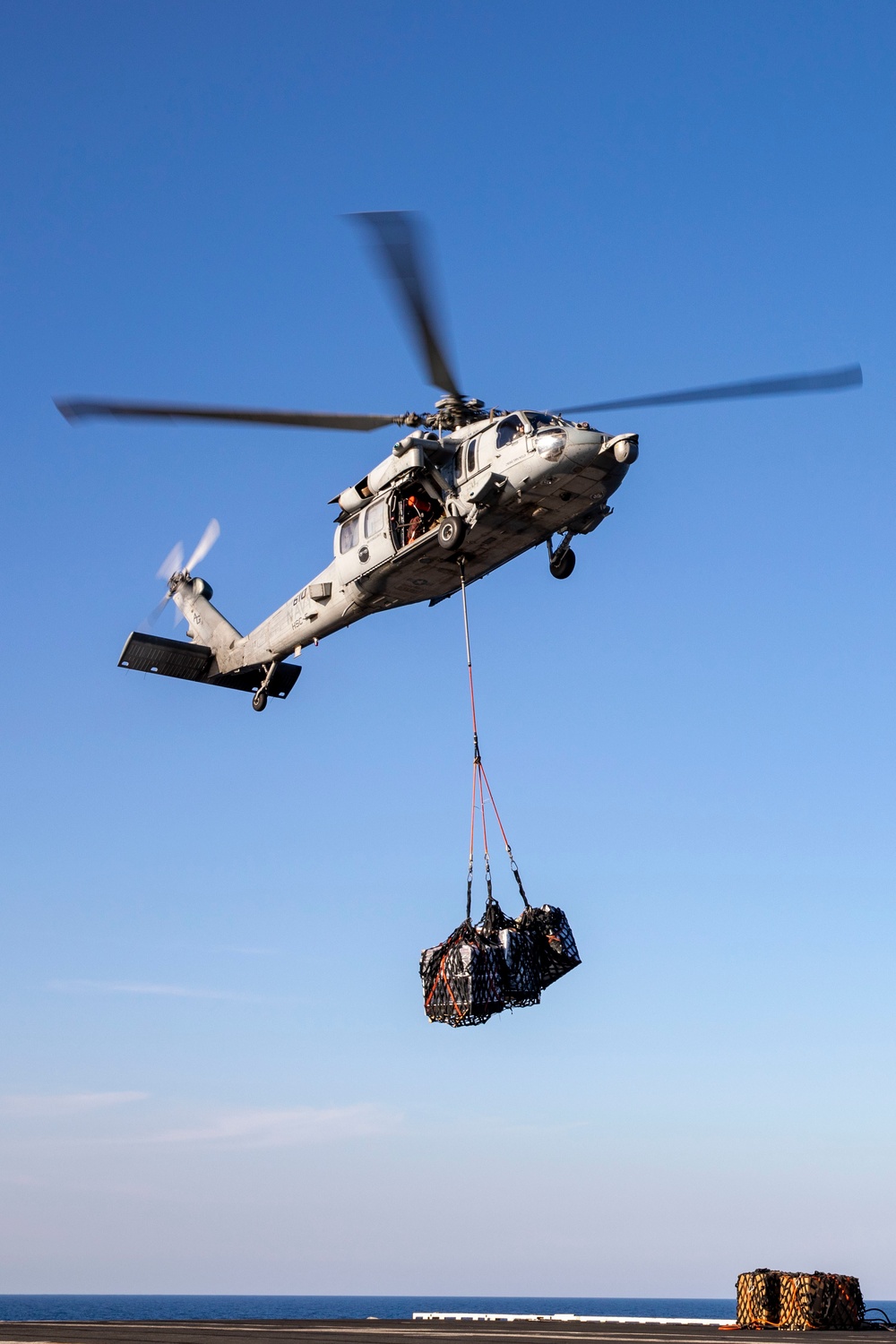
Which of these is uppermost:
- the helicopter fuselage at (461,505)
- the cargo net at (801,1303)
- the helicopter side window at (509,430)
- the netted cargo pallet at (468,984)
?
the helicopter side window at (509,430)

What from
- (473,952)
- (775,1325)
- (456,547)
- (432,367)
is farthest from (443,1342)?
(432,367)

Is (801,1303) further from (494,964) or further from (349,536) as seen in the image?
(349,536)

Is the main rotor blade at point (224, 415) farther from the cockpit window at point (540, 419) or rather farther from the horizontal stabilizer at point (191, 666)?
the horizontal stabilizer at point (191, 666)

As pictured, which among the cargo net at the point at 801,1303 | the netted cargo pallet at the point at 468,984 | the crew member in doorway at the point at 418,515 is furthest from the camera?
the crew member in doorway at the point at 418,515

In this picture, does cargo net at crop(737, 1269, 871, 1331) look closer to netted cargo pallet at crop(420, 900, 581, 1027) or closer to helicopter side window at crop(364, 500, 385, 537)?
netted cargo pallet at crop(420, 900, 581, 1027)

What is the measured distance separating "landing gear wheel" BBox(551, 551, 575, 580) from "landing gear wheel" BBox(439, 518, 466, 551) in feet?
7.24

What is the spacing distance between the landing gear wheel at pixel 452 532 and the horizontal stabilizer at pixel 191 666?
819 centimetres

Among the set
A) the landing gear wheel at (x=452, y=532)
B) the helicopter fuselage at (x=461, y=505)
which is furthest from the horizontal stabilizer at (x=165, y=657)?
the landing gear wheel at (x=452, y=532)

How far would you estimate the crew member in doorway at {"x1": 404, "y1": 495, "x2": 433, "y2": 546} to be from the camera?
25312mm

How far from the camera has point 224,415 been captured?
23.9 metres

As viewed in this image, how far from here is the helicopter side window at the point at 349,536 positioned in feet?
88.3

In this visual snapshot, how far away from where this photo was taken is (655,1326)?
758 inches

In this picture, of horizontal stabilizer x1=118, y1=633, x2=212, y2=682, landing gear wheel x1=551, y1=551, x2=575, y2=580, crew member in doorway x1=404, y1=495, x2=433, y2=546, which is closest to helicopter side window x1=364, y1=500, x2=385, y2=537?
crew member in doorway x1=404, y1=495, x2=433, y2=546

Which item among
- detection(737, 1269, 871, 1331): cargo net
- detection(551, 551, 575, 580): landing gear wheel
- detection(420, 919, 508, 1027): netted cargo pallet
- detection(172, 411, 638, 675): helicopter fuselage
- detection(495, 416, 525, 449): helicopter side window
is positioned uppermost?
detection(495, 416, 525, 449): helicopter side window
